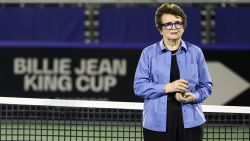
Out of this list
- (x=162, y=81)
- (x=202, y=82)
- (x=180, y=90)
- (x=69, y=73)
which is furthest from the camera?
(x=69, y=73)

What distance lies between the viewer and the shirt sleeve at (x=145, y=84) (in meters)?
4.61

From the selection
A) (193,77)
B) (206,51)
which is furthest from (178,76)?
(206,51)

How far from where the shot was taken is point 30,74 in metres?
11.5

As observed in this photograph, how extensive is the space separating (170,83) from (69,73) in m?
6.95

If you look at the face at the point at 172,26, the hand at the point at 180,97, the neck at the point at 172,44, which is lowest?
the hand at the point at 180,97

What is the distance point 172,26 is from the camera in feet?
14.9

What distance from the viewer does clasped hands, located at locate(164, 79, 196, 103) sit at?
4.49 meters

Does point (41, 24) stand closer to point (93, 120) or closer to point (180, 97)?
point (93, 120)

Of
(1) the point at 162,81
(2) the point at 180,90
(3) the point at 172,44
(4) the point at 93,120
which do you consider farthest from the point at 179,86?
(4) the point at 93,120

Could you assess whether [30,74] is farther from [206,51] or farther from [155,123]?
[155,123]

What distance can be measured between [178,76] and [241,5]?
7176 millimetres

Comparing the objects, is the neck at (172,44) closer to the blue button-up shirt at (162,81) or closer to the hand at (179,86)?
the blue button-up shirt at (162,81)

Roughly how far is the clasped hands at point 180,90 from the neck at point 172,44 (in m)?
0.24

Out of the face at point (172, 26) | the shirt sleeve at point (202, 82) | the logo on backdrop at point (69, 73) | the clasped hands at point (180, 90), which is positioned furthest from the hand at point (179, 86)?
the logo on backdrop at point (69, 73)
